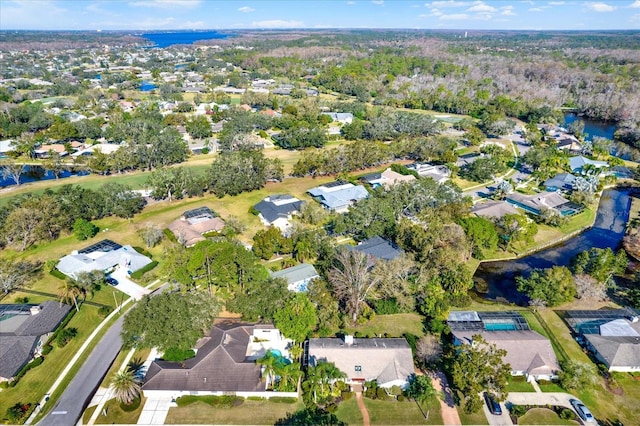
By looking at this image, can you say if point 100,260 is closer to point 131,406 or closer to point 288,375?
point 131,406

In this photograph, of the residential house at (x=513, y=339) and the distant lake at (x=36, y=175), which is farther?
the distant lake at (x=36, y=175)

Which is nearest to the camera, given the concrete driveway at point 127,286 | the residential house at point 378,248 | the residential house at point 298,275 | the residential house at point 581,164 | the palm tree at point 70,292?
the palm tree at point 70,292

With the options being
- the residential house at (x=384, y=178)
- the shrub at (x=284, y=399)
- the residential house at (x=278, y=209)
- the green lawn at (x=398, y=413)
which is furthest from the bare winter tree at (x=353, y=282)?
the residential house at (x=384, y=178)

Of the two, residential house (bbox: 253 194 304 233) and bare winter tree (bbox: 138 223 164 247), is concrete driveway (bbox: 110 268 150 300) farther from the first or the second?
residential house (bbox: 253 194 304 233)

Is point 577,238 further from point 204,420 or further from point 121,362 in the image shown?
point 121,362

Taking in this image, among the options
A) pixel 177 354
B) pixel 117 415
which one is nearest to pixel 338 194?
pixel 177 354

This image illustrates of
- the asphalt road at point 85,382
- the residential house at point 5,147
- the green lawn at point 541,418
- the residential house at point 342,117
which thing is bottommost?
the green lawn at point 541,418

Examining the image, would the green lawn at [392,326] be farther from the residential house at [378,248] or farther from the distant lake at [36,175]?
the distant lake at [36,175]
